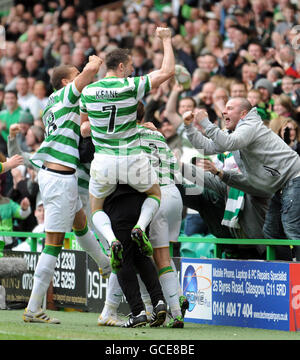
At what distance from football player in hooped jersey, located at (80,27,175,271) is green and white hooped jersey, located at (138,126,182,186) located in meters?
0.54

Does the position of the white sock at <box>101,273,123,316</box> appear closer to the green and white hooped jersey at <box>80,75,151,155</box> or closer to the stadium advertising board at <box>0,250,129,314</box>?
the green and white hooped jersey at <box>80,75,151,155</box>

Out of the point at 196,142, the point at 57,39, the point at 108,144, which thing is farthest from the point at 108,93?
the point at 57,39

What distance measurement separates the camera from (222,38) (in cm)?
1524

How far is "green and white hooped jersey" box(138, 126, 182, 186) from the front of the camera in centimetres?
814

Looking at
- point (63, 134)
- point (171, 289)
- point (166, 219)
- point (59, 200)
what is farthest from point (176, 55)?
point (171, 289)

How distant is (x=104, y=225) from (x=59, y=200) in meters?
0.60

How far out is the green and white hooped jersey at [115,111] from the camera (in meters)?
7.38

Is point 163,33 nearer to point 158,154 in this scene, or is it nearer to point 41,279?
point 158,154

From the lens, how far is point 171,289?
7.68m

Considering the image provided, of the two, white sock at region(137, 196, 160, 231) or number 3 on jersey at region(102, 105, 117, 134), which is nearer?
white sock at region(137, 196, 160, 231)

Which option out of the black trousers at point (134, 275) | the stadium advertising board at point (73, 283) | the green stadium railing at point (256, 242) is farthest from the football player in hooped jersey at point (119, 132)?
the stadium advertising board at point (73, 283)

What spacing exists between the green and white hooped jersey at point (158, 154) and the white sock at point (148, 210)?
738mm

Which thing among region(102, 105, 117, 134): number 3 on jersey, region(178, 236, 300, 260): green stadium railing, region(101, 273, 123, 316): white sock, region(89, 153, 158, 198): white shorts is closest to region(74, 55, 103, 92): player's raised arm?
region(102, 105, 117, 134): number 3 on jersey

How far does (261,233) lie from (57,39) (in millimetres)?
11374
